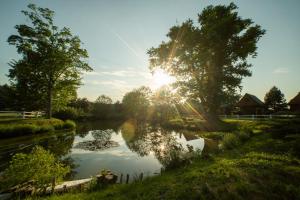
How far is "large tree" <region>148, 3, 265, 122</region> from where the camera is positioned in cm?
3000

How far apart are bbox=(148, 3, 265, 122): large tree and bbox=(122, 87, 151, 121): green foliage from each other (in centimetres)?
5094

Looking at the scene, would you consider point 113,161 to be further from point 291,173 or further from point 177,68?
point 177,68

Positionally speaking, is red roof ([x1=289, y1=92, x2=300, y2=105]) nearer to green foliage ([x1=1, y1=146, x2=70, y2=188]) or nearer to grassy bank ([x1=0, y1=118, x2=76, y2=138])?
green foliage ([x1=1, y1=146, x2=70, y2=188])

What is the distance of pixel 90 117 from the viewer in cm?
7294

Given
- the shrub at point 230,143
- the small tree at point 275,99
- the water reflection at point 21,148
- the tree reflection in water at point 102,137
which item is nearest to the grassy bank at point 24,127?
the water reflection at point 21,148

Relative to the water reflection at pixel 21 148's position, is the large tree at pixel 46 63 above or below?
above

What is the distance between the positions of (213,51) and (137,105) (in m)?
62.6

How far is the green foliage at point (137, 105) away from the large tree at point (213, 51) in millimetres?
50944

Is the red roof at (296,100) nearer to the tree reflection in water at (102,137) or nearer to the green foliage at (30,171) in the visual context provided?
the tree reflection in water at (102,137)

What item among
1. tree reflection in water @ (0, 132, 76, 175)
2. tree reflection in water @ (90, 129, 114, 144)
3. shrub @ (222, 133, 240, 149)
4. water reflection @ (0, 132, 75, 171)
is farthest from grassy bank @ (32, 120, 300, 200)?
tree reflection in water @ (90, 129, 114, 144)

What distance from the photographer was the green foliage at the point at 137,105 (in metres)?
86.7

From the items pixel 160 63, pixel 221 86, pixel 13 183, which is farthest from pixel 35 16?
pixel 221 86

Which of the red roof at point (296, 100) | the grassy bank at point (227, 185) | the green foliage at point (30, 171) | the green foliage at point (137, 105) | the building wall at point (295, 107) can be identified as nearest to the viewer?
the grassy bank at point (227, 185)

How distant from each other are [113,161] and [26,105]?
4002cm
